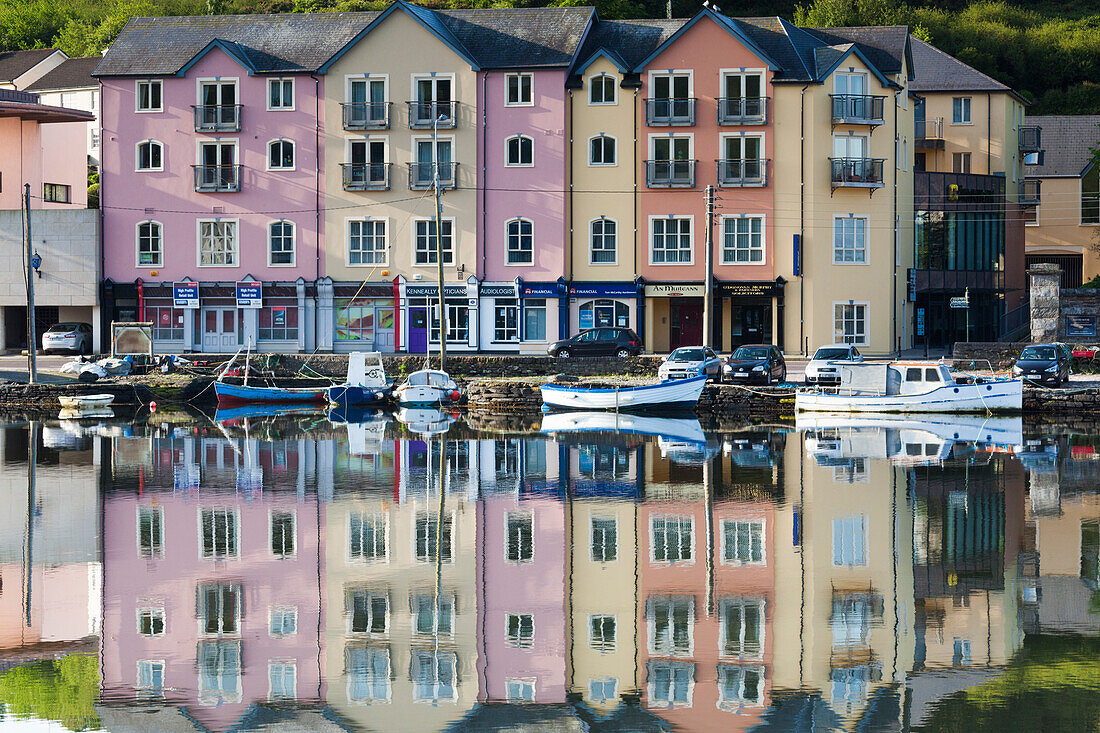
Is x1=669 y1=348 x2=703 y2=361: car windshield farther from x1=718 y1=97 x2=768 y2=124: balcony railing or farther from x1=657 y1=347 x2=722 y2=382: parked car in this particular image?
x1=718 y1=97 x2=768 y2=124: balcony railing

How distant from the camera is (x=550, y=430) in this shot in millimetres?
47531

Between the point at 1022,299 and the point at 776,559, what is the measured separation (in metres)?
58.7

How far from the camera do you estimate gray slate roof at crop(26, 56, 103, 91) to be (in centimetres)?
10338

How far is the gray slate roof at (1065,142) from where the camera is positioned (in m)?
84.7

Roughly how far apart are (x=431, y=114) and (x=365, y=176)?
447 centimetres

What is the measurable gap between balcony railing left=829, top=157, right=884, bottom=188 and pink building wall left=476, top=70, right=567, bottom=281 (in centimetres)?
1318

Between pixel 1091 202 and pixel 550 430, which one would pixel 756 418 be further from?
pixel 1091 202

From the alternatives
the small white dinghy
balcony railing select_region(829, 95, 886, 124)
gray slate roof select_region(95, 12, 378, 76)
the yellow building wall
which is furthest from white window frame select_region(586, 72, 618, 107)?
the small white dinghy

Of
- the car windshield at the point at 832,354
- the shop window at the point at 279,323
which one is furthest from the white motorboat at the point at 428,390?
the car windshield at the point at 832,354

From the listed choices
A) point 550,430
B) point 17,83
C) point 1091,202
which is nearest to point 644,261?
point 550,430

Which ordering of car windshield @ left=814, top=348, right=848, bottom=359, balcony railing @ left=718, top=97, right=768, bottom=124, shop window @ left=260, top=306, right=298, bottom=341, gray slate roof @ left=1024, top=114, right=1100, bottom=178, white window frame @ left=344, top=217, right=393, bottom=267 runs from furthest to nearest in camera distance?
gray slate roof @ left=1024, top=114, right=1100, bottom=178 < shop window @ left=260, top=306, right=298, bottom=341 < white window frame @ left=344, top=217, right=393, bottom=267 < balcony railing @ left=718, top=97, right=768, bottom=124 < car windshield @ left=814, top=348, right=848, bottom=359

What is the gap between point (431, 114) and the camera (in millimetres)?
65438

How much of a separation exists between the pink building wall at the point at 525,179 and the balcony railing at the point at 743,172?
25.6 feet

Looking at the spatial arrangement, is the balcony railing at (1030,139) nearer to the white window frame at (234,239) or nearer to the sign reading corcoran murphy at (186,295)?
the white window frame at (234,239)
